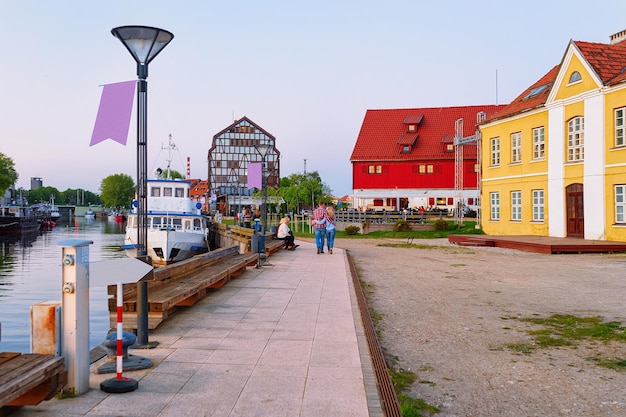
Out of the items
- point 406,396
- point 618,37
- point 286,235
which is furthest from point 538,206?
point 406,396

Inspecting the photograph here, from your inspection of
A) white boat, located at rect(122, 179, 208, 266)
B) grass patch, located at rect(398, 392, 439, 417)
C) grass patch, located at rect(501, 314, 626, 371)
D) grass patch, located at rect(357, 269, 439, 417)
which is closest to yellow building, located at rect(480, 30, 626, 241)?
white boat, located at rect(122, 179, 208, 266)

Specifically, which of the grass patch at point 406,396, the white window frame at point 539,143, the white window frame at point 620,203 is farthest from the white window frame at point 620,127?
the grass patch at point 406,396

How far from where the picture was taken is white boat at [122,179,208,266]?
30.1m

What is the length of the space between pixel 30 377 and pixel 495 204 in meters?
34.0

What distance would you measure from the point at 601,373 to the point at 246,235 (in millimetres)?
21485

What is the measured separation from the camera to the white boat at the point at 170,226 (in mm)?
30141

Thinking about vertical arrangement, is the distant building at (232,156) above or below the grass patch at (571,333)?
above

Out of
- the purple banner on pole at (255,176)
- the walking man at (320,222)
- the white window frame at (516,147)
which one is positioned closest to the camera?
the walking man at (320,222)

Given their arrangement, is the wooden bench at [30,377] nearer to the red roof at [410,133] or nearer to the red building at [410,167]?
the red building at [410,167]

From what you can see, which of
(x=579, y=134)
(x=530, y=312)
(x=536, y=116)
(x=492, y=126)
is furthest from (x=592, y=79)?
(x=530, y=312)

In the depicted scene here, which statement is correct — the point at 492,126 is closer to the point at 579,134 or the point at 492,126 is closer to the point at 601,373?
the point at 579,134

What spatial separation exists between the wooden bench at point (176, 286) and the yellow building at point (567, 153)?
1844cm

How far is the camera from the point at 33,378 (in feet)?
14.4

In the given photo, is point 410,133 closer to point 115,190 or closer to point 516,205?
point 516,205
